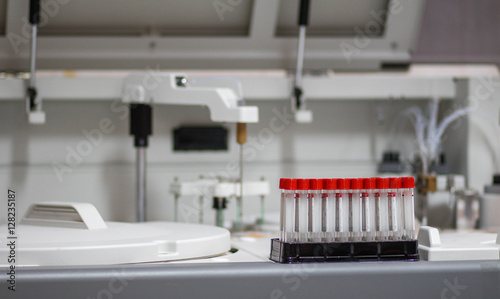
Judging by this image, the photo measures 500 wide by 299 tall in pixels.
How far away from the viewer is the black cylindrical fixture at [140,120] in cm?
138

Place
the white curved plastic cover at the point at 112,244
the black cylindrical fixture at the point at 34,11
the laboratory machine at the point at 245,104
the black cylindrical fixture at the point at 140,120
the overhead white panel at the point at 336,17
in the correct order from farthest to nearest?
the overhead white panel at the point at 336,17
the laboratory machine at the point at 245,104
the black cylindrical fixture at the point at 34,11
the black cylindrical fixture at the point at 140,120
the white curved plastic cover at the point at 112,244

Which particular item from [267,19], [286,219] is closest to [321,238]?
[286,219]

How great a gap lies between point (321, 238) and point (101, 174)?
3.40ft

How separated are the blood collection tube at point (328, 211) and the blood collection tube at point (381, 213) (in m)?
0.08

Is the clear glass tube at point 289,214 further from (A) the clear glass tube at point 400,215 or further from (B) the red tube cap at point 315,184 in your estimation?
(A) the clear glass tube at point 400,215

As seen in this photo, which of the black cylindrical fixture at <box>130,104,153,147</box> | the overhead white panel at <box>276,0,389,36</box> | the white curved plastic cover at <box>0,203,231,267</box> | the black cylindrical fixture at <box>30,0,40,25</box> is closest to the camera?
the white curved plastic cover at <box>0,203,231,267</box>

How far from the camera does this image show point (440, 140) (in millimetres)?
1823

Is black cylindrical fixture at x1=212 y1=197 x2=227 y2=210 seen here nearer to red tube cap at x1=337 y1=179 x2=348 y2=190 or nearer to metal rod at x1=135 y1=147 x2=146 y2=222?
metal rod at x1=135 y1=147 x2=146 y2=222

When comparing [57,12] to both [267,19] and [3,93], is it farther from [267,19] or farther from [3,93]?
[267,19]

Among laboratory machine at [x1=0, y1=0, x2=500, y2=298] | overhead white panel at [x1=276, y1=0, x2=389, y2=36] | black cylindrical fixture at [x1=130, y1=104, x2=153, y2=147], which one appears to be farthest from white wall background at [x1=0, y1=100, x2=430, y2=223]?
black cylindrical fixture at [x1=130, y1=104, x2=153, y2=147]

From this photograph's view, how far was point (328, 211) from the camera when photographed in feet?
3.00

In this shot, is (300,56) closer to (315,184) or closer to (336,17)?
(336,17)

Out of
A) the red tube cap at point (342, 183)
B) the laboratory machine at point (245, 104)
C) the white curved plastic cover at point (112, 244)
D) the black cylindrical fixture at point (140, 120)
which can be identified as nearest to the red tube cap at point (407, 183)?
the red tube cap at point (342, 183)

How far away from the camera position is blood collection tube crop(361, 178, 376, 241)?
0.92 m
